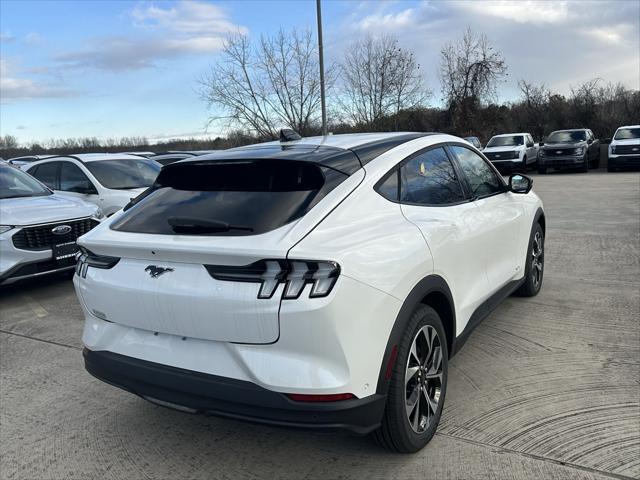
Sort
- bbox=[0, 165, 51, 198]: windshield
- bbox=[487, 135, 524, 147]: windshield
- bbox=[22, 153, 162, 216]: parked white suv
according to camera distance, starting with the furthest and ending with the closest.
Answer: bbox=[487, 135, 524, 147]: windshield, bbox=[22, 153, 162, 216]: parked white suv, bbox=[0, 165, 51, 198]: windshield

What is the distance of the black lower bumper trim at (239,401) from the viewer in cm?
231

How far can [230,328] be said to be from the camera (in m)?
2.37

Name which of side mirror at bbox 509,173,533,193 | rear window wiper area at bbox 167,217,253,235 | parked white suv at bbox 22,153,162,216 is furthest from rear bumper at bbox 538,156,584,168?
rear window wiper area at bbox 167,217,253,235

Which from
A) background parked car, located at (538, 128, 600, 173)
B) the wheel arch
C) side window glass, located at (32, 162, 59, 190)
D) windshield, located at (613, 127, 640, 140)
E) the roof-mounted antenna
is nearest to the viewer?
the wheel arch

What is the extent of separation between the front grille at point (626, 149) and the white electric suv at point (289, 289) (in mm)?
21033

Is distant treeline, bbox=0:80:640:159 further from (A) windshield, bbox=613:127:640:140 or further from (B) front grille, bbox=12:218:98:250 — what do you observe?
(B) front grille, bbox=12:218:98:250

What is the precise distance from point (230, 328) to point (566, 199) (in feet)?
43.7

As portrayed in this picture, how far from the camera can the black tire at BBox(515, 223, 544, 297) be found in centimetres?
498

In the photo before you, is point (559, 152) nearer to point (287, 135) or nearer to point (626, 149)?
point (626, 149)

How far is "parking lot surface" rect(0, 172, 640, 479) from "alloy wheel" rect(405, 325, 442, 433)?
20 cm

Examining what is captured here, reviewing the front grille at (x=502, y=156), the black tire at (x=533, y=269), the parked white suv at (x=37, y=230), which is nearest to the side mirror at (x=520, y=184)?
the black tire at (x=533, y=269)

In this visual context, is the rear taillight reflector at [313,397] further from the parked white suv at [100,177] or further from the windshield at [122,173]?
the windshield at [122,173]

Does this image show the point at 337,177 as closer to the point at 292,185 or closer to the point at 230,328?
the point at 292,185

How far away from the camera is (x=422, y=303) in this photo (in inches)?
114
